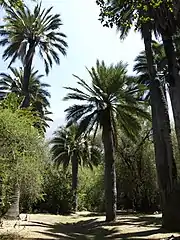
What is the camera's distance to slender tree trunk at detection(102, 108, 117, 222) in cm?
2203

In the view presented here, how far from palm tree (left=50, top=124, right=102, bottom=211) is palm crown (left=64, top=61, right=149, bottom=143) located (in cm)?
1303

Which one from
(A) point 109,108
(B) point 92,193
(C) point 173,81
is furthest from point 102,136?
(B) point 92,193

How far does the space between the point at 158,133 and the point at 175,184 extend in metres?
2.67

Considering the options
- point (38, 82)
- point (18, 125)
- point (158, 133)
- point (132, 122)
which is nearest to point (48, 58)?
point (38, 82)

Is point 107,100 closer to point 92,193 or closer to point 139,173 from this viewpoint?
point 139,173

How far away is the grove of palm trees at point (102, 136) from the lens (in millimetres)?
13539

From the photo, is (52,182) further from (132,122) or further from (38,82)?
(132,122)

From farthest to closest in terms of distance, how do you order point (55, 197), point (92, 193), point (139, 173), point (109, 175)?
1. point (92, 193)
2. point (139, 173)
3. point (55, 197)
4. point (109, 175)

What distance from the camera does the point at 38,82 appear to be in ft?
114

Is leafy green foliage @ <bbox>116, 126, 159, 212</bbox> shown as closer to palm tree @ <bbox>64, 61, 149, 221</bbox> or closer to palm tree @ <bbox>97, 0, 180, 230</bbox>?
palm tree @ <bbox>64, 61, 149, 221</bbox>

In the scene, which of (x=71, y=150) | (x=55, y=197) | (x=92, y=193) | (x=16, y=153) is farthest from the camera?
(x=92, y=193)

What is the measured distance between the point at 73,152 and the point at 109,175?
14.9 metres

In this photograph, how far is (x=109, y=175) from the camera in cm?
2244

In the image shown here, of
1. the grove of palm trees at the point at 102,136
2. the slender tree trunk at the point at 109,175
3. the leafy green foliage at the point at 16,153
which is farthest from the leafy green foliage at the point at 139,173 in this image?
the leafy green foliage at the point at 16,153
